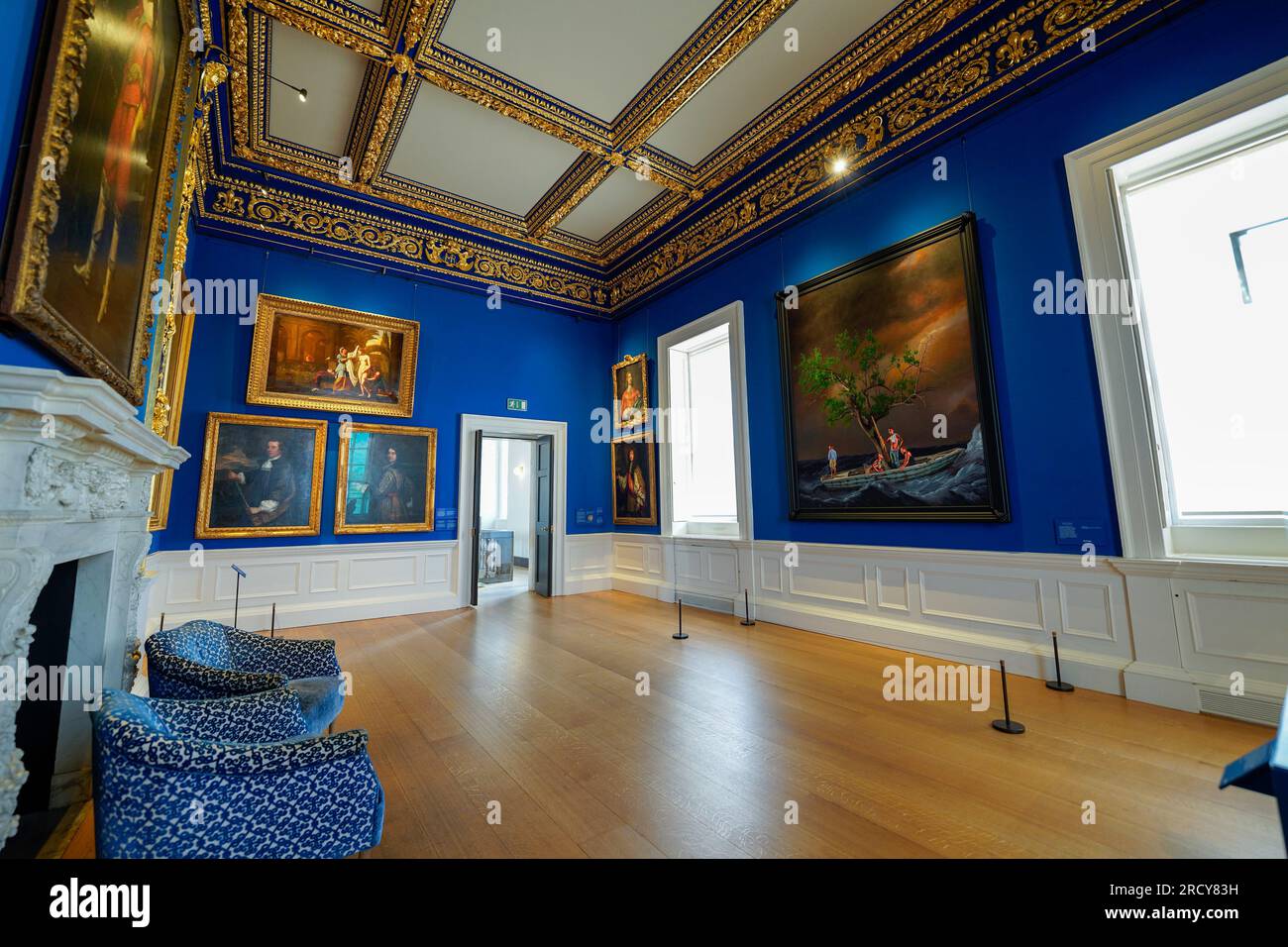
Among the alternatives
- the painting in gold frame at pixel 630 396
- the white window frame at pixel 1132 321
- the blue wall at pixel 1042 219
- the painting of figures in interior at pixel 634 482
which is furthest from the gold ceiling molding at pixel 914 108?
the painting of figures in interior at pixel 634 482

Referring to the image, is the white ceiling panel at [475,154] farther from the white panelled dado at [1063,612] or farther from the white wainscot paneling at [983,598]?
the white wainscot paneling at [983,598]

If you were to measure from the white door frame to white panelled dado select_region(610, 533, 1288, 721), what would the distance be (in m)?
3.74

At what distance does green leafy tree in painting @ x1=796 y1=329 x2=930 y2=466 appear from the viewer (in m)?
5.48

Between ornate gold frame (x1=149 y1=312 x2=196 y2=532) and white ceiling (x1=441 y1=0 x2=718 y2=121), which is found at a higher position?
white ceiling (x1=441 y1=0 x2=718 y2=121)

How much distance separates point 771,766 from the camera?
119 inches

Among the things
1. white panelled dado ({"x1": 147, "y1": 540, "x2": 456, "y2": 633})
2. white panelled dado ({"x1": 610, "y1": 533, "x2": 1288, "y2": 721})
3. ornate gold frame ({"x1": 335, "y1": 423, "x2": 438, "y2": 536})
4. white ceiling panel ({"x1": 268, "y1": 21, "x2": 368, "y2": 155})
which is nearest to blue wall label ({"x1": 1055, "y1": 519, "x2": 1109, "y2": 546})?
white panelled dado ({"x1": 610, "y1": 533, "x2": 1288, "y2": 721})

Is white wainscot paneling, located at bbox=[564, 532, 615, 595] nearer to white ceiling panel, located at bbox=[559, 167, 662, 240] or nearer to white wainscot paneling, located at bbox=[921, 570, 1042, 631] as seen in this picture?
white ceiling panel, located at bbox=[559, 167, 662, 240]

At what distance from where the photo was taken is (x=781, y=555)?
266 inches

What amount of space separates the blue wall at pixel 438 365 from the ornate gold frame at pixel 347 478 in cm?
11

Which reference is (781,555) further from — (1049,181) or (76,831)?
(76,831)

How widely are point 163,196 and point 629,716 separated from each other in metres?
4.80

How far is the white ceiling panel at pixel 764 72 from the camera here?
16.4ft

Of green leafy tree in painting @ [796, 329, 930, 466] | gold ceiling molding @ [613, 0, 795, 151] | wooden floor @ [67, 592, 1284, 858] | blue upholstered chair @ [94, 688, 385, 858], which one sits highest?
gold ceiling molding @ [613, 0, 795, 151]
